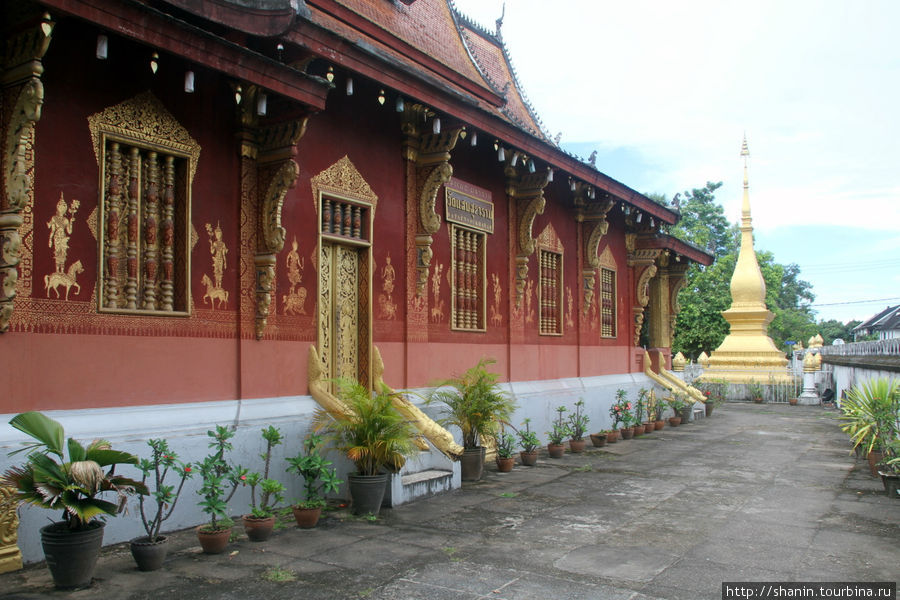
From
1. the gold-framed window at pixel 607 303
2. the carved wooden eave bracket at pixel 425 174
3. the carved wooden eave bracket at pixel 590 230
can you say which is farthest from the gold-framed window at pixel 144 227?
the gold-framed window at pixel 607 303

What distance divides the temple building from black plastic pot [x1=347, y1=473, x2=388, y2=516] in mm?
850

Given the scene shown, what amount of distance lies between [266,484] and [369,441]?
1211 millimetres

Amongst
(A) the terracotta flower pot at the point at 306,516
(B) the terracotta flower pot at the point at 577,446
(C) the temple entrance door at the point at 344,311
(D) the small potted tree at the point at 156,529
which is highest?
(C) the temple entrance door at the point at 344,311

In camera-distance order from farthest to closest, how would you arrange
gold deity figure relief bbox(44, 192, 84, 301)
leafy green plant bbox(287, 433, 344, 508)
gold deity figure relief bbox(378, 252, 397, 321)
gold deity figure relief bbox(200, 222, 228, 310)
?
gold deity figure relief bbox(378, 252, 397, 321) → gold deity figure relief bbox(200, 222, 228, 310) → leafy green plant bbox(287, 433, 344, 508) → gold deity figure relief bbox(44, 192, 84, 301)

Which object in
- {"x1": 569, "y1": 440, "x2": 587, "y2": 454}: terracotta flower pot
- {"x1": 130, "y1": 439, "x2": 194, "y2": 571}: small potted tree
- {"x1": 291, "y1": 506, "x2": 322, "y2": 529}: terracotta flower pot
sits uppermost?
{"x1": 130, "y1": 439, "x2": 194, "y2": 571}: small potted tree

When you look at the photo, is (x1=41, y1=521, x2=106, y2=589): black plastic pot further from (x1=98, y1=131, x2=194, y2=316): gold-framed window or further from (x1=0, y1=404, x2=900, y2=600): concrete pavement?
(x1=98, y1=131, x2=194, y2=316): gold-framed window

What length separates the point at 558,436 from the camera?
1141cm

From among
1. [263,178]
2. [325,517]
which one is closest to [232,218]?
[263,178]

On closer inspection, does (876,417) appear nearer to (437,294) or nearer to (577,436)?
(577,436)

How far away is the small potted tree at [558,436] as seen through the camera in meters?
11.2

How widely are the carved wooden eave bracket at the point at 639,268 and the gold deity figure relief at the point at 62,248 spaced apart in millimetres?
13000

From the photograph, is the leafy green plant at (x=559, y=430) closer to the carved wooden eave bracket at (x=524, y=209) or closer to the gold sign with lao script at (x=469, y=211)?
the carved wooden eave bracket at (x=524, y=209)

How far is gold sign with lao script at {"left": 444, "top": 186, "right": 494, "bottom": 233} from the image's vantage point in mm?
10453

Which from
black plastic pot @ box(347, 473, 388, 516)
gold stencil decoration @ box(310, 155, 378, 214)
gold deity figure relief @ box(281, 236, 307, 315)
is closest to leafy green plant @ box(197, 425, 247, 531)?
black plastic pot @ box(347, 473, 388, 516)
